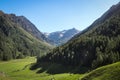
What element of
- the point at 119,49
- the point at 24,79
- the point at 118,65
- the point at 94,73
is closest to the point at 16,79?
the point at 24,79

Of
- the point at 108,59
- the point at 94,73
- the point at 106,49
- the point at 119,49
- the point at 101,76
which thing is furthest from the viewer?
the point at 106,49

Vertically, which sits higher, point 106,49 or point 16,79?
point 106,49

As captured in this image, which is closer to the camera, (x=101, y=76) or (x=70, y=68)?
(x=101, y=76)

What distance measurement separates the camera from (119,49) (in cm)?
17312

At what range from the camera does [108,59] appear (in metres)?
151

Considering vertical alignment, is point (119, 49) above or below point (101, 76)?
above

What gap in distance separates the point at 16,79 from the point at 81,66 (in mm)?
54725

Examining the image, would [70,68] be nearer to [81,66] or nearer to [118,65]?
[81,66]

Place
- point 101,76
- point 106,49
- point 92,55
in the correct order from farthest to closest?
point 92,55 < point 106,49 < point 101,76

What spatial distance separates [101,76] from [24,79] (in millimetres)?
100480

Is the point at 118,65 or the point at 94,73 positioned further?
the point at 94,73

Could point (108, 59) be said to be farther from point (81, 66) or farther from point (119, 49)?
point (81, 66)

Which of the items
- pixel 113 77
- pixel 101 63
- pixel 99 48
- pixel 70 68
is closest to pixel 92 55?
pixel 99 48

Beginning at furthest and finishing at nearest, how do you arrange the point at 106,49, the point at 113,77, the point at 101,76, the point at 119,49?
the point at 106,49 < the point at 119,49 < the point at 101,76 < the point at 113,77
